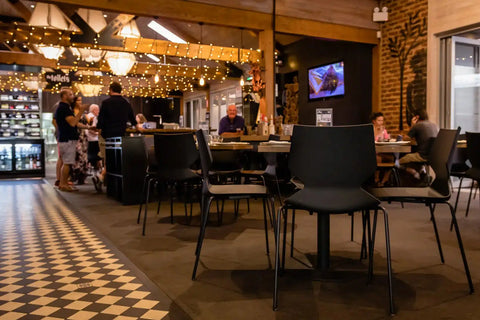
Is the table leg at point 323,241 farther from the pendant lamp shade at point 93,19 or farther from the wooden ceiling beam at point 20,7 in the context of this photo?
the wooden ceiling beam at point 20,7

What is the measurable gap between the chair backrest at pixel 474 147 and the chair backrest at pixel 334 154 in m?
2.10

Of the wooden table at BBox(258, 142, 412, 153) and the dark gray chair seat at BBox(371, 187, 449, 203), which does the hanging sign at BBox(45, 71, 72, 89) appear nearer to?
the wooden table at BBox(258, 142, 412, 153)

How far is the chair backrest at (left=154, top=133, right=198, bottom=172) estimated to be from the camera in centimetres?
365

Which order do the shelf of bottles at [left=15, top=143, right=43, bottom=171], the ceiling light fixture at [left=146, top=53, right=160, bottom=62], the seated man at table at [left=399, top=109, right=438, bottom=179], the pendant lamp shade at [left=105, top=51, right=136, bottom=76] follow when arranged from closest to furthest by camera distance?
the seated man at table at [left=399, top=109, right=438, bottom=179]
the pendant lamp shade at [left=105, top=51, right=136, bottom=76]
the shelf of bottles at [left=15, top=143, right=43, bottom=171]
the ceiling light fixture at [left=146, top=53, right=160, bottom=62]

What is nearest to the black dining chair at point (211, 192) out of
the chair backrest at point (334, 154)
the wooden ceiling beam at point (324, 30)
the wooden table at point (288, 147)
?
the wooden table at point (288, 147)

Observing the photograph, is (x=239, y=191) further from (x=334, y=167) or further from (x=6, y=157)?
(x=6, y=157)

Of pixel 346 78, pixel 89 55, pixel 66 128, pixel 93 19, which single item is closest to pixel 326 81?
pixel 346 78

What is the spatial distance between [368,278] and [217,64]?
1202 centimetres

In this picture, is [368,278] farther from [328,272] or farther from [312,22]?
[312,22]

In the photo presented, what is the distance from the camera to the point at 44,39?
718cm

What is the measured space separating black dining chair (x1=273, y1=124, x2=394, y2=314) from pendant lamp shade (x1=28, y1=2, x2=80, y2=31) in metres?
6.56

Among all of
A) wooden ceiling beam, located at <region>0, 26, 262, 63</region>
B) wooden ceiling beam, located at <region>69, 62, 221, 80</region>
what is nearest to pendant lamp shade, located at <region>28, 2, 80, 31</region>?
wooden ceiling beam, located at <region>0, 26, 262, 63</region>

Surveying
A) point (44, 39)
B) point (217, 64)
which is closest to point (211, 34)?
point (217, 64)

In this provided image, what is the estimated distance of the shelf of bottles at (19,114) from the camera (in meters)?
12.1
